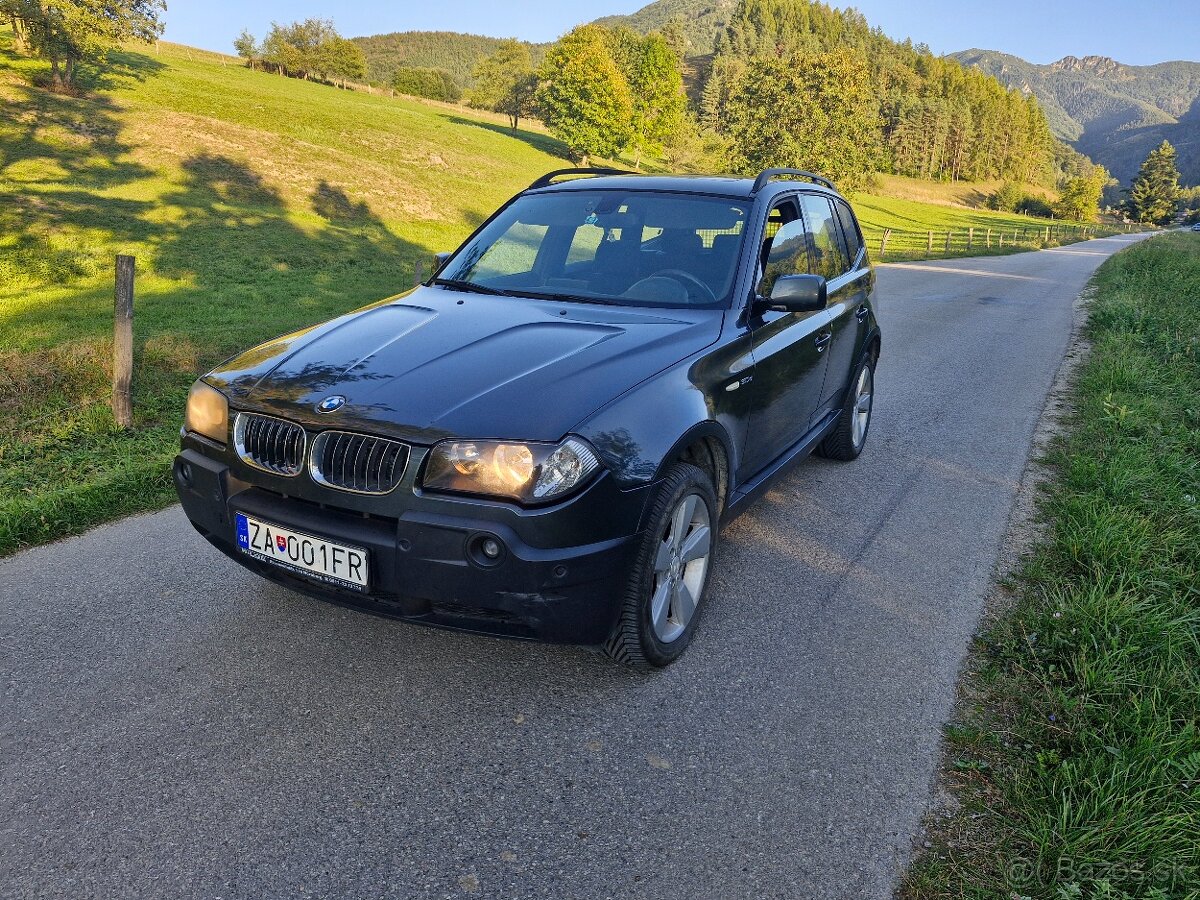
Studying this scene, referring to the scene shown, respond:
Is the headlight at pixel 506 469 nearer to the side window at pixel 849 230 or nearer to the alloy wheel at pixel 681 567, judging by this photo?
the alloy wheel at pixel 681 567

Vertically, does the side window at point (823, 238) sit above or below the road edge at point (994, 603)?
above

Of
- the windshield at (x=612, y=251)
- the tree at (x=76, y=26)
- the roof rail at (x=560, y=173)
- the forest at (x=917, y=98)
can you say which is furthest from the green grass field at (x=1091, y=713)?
the forest at (x=917, y=98)

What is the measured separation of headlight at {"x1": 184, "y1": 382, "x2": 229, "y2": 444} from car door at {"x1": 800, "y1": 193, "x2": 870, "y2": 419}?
10.1 ft

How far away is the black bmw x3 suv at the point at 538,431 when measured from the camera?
2576 millimetres

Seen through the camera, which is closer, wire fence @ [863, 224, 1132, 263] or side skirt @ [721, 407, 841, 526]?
side skirt @ [721, 407, 841, 526]

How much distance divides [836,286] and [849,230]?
0.94 m

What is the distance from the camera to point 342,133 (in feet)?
130

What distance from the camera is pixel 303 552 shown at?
2.76 meters

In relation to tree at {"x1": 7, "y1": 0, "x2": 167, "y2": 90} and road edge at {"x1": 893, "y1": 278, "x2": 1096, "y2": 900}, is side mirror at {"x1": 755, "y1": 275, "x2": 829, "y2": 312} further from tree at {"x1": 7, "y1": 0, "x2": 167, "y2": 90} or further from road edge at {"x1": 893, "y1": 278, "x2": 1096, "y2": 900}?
tree at {"x1": 7, "y1": 0, "x2": 167, "y2": 90}

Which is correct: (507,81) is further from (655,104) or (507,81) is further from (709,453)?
(709,453)

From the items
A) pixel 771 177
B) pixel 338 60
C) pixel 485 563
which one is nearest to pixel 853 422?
pixel 771 177

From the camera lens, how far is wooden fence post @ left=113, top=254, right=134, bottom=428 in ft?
19.1

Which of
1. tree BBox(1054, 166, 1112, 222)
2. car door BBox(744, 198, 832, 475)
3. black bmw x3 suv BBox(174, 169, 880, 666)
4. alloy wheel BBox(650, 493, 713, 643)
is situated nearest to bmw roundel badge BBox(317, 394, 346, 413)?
black bmw x3 suv BBox(174, 169, 880, 666)

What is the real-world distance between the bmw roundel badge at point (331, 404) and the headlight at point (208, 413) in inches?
18.3
